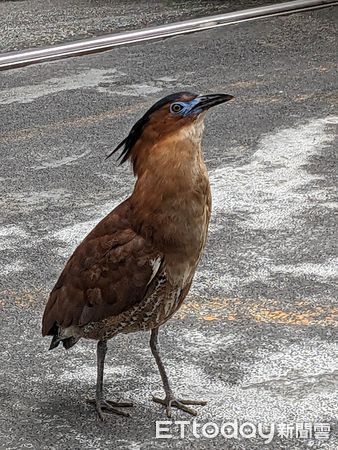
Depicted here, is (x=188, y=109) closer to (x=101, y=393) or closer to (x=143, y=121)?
(x=143, y=121)

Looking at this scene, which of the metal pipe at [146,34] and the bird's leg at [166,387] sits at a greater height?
the bird's leg at [166,387]

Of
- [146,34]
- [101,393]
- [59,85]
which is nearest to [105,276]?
[101,393]

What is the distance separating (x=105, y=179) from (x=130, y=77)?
3105 millimetres

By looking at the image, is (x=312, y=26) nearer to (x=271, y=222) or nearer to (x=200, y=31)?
(x=200, y=31)

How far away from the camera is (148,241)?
15.0 feet

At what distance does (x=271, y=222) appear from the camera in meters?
7.30

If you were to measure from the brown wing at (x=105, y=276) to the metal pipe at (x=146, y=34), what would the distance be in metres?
7.41

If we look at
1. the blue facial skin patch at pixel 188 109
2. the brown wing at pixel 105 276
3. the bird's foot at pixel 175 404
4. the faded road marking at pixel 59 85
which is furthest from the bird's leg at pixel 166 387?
the faded road marking at pixel 59 85

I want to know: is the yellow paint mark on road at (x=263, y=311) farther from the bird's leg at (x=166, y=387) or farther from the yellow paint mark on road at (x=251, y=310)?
the bird's leg at (x=166, y=387)

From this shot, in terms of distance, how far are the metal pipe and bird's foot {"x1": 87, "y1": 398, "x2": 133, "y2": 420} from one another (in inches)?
292

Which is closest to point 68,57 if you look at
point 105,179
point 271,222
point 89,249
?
point 105,179

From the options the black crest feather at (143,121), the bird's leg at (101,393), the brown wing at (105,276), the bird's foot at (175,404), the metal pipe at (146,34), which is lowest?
the metal pipe at (146,34)

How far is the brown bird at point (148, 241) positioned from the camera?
4480mm

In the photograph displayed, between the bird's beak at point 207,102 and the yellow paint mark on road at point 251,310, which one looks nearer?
the bird's beak at point 207,102
